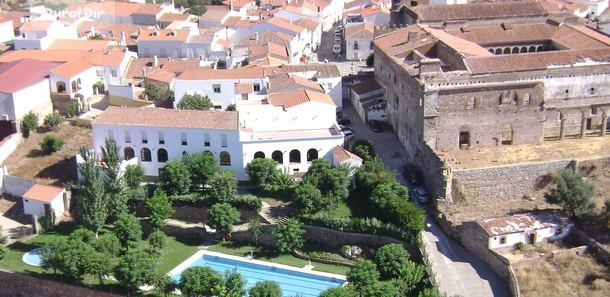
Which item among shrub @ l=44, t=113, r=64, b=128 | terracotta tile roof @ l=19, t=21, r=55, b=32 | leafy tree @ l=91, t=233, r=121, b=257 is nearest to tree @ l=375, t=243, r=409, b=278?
leafy tree @ l=91, t=233, r=121, b=257

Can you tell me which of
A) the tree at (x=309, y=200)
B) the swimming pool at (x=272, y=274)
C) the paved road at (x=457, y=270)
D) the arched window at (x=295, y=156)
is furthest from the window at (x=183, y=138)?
the paved road at (x=457, y=270)

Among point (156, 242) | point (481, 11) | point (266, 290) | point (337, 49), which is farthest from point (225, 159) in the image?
point (337, 49)

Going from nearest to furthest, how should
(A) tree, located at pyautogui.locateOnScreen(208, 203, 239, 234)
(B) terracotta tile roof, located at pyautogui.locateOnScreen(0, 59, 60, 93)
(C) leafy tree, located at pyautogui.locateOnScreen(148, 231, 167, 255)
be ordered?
(C) leafy tree, located at pyautogui.locateOnScreen(148, 231, 167, 255) < (A) tree, located at pyautogui.locateOnScreen(208, 203, 239, 234) < (B) terracotta tile roof, located at pyautogui.locateOnScreen(0, 59, 60, 93)

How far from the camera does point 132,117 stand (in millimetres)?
45438

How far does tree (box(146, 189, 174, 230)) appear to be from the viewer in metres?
40.6

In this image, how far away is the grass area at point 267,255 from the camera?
38250 millimetres

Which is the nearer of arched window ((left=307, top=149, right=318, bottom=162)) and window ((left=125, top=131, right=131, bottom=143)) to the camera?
arched window ((left=307, top=149, right=318, bottom=162))

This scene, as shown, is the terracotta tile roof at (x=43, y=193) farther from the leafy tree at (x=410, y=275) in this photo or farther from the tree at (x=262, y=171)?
the leafy tree at (x=410, y=275)

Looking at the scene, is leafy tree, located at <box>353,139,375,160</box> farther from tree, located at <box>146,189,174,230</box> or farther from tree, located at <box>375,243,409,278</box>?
tree, located at <box>146,189,174,230</box>

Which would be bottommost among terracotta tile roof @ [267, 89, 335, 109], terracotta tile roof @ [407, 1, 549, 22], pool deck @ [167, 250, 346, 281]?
pool deck @ [167, 250, 346, 281]

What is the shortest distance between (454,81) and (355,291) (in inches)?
576

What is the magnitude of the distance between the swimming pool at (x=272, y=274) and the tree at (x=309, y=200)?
3433mm

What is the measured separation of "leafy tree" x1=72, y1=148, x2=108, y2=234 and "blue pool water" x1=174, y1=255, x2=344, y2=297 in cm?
595

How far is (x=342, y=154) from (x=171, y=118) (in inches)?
408
